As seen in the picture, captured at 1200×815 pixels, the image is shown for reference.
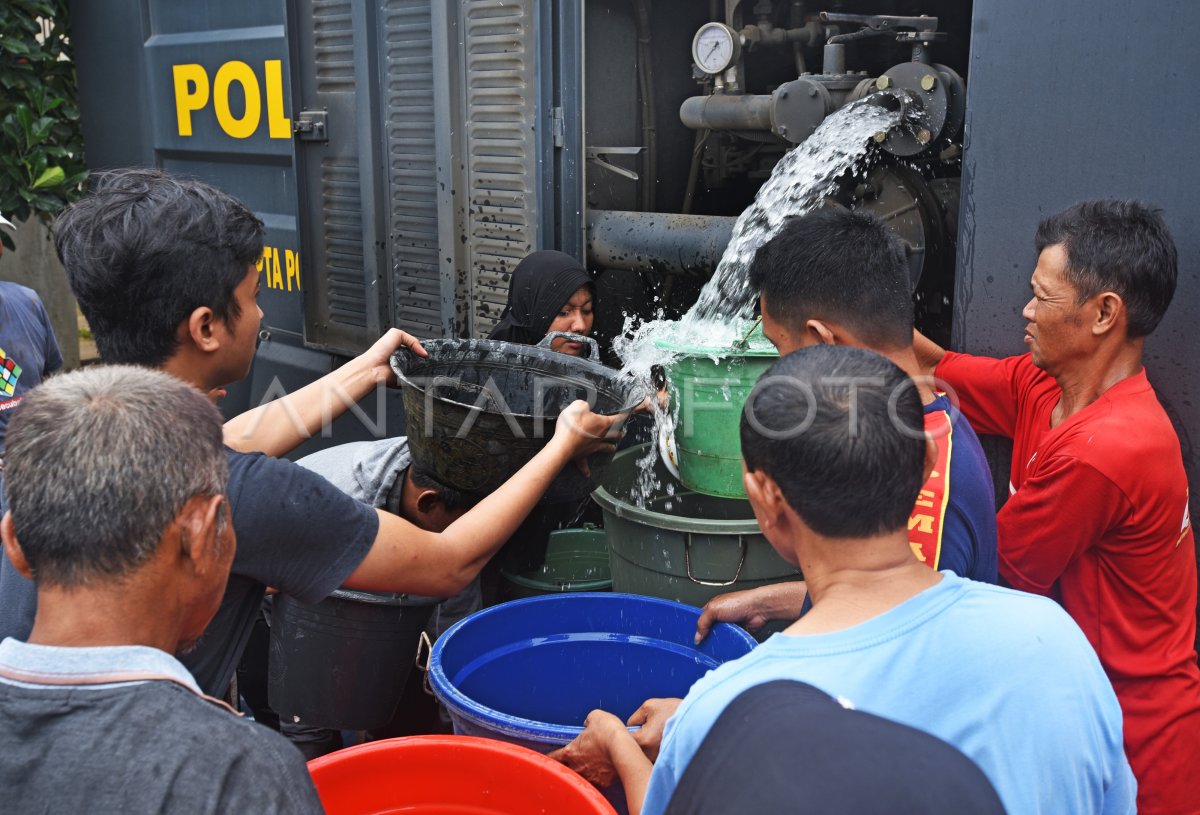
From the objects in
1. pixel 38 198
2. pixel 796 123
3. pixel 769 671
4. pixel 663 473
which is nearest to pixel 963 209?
pixel 796 123

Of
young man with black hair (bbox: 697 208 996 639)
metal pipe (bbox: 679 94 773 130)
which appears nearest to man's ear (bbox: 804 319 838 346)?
young man with black hair (bbox: 697 208 996 639)

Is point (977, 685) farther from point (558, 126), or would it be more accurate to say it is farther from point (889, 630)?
point (558, 126)

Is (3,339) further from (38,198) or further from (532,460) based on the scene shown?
(38,198)

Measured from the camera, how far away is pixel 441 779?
6.32 ft

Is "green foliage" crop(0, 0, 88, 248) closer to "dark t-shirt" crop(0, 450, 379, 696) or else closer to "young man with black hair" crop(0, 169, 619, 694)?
"young man with black hair" crop(0, 169, 619, 694)

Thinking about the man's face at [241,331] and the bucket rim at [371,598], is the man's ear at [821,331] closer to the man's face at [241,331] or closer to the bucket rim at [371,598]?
the man's face at [241,331]

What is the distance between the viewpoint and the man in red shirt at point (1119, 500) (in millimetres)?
2041

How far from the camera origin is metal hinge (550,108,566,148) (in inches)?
148

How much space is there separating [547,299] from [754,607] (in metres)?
1.46

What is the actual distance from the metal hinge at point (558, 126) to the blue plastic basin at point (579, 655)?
189 cm

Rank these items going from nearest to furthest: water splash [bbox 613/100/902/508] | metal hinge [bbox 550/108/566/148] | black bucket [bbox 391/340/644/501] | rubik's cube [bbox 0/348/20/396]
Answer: black bucket [bbox 391/340/644/501] → water splash [bbox 613/100/902/508] → rubik's cube [bbox 0/348/20/396] → metal hinge [bbox 550/108/566/148]

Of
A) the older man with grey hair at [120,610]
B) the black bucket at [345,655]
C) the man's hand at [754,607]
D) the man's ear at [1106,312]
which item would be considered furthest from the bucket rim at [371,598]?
the man's ear at [1106,312]

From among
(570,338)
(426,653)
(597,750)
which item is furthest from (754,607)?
(426,653)

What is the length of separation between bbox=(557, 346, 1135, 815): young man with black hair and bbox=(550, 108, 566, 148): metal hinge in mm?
2605
